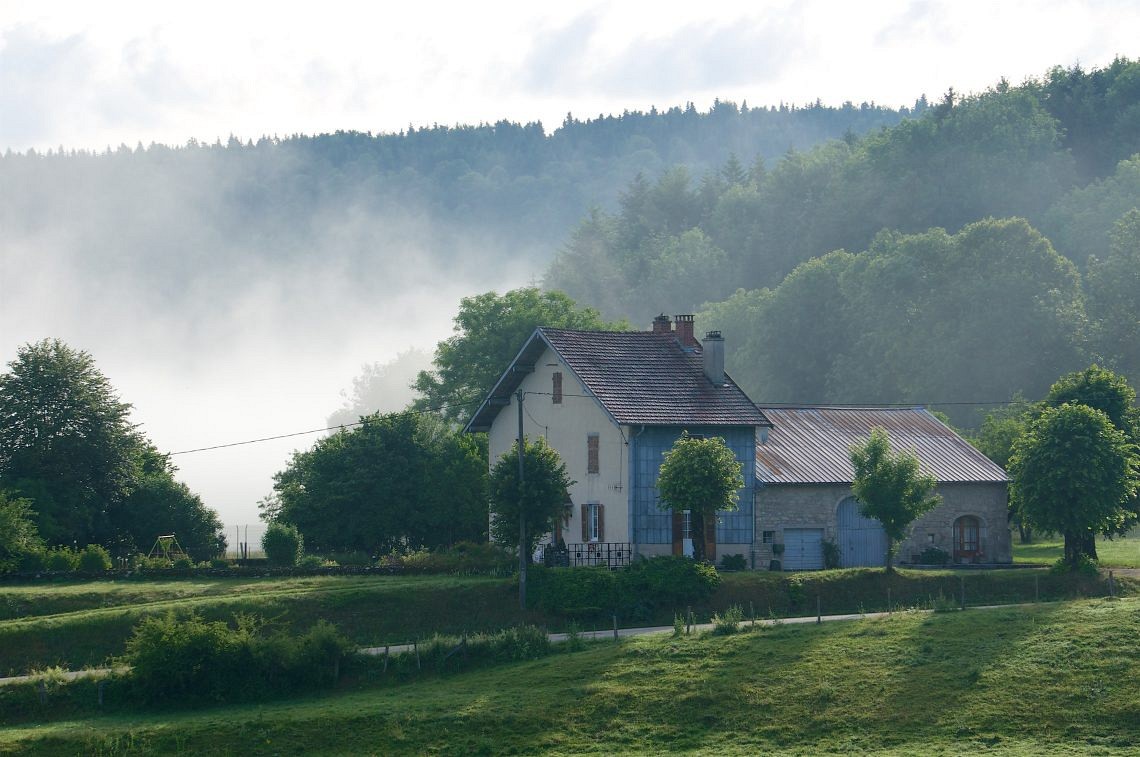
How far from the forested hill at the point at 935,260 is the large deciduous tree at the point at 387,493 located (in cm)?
5748

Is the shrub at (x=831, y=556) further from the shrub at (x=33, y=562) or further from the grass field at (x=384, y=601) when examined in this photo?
the shrub at (x=33, y=562)

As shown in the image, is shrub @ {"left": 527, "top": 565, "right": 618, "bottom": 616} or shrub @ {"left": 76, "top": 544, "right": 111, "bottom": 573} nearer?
shrub @ {"left": 527, "top": 565, "right": 618, "bottom": 616}

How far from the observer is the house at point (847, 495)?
59562 mm

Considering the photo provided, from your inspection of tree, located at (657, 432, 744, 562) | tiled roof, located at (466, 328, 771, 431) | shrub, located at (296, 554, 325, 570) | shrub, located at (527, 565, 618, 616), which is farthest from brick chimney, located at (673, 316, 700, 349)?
shrub, located at (296, 554, 325, 570)

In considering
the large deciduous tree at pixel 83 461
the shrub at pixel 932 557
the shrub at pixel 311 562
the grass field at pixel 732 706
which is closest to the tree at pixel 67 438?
the large deciduous tree at pixel 83 461

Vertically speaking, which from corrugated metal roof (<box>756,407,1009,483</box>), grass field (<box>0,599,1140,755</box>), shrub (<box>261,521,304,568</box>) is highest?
corrugated metal roof (<box>756,407,1009,483</box>)

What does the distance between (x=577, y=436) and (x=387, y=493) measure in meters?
9.34

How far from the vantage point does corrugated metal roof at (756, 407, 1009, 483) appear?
199 ft

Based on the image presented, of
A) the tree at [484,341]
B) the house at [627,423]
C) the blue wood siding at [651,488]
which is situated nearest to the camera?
the blue wood siding at [651,488]

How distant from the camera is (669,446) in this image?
189 feet

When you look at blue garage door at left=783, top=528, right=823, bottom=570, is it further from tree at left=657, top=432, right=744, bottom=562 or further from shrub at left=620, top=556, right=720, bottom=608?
shrub at left=620, top=556, right=720, bottom=608

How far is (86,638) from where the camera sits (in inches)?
1746

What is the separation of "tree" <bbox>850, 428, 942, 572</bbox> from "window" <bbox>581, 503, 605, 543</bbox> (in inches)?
397

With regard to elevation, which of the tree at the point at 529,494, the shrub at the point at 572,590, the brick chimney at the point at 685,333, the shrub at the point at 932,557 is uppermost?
the brick chimney at the point at 685,333
